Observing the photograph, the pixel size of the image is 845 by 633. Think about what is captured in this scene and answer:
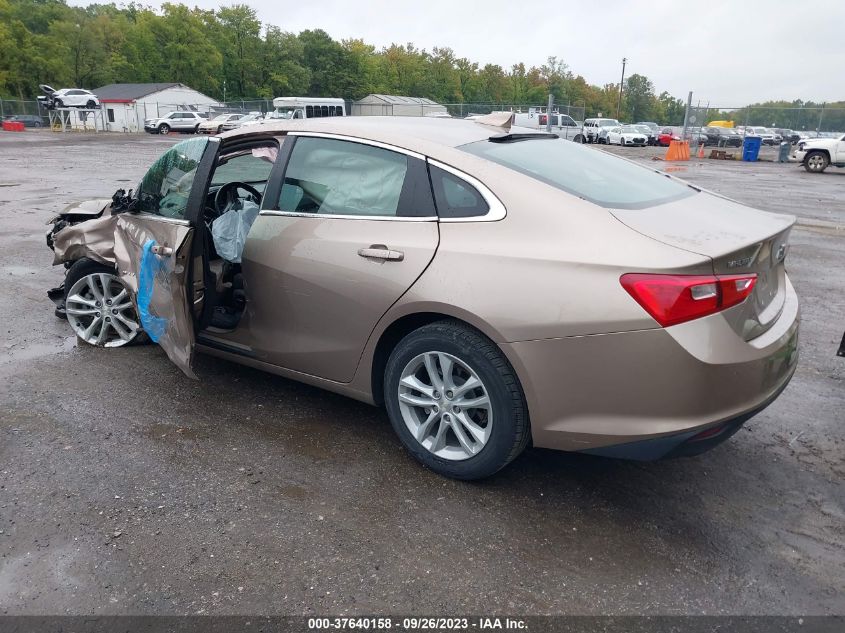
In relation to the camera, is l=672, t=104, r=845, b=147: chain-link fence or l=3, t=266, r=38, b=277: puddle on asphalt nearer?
l=3, t=266, r=38, b=277: puddle on asphalt

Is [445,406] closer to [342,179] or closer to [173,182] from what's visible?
[342,179]

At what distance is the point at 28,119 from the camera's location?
54.8 metres

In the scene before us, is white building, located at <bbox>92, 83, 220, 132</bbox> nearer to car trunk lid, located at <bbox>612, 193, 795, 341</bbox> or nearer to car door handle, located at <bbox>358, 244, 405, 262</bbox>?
car door handle, located at <bbox>358, 244, 405, 262</bbox>

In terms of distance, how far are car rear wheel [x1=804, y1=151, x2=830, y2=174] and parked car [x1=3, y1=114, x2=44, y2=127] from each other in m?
54.8

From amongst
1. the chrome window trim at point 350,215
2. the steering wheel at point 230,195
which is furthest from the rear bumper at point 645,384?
the steering wheel at point 230,195

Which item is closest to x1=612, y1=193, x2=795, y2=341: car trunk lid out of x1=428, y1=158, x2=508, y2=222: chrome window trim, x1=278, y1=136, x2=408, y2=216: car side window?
x1=428, y1=158, x2=508, y2=222: chrome window trim

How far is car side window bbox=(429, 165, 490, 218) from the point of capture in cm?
311

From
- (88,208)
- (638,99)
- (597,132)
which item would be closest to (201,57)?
(597,132)

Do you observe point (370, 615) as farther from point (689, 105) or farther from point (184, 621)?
point (689, 105)

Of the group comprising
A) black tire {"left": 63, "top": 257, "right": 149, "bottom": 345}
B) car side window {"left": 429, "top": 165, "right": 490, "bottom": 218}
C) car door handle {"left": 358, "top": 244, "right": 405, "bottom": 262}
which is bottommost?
black tire {"left": 63, "top": 257, "right": 149, "bottom": 345}

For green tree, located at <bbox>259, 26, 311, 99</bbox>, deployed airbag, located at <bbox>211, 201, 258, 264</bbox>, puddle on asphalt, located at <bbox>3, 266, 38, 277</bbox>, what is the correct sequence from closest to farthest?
deployed airbag, located at <bbox>211, 201, 258, 264</bbox> → puddle on asphalt, located at <bbox>3, 266, 38, 277</bbox> → green tree, located at <bbox>259, 26, 311, 99</bbox>

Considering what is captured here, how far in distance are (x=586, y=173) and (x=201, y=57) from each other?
Result: 78.9m

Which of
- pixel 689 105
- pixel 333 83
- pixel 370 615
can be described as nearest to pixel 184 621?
pixel 370 615

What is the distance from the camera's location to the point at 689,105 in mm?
29609
